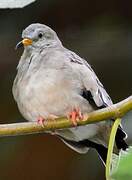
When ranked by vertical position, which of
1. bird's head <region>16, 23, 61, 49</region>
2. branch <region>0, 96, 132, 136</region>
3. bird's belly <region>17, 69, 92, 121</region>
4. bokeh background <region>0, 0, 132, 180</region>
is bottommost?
bokeh background <region>0, 0, 132, 180</region>

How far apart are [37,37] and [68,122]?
0.59m

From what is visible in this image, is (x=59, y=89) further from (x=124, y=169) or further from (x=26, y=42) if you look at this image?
(x=124, y=169)

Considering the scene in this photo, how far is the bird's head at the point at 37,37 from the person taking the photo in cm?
150

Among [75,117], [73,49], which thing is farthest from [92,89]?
[73,49]

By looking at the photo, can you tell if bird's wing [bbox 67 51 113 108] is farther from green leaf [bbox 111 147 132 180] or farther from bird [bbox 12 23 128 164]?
green leaf [bbox 111 147 132 180]

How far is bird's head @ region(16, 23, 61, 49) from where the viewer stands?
1.50 metres

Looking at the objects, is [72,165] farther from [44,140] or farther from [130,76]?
[130,76]

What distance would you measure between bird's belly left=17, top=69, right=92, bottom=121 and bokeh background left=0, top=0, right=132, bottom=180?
3.31ft

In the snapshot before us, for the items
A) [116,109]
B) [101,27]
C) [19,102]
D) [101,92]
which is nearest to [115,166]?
[116,109]

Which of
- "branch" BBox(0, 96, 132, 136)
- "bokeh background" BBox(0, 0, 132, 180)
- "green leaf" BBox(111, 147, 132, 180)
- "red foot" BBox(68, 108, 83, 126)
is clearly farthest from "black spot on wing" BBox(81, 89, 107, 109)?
"bokeh background" BBox(0, 0, 132, 180)

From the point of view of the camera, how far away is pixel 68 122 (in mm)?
995

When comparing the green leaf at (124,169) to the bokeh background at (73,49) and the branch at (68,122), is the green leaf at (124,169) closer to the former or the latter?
the branch at (68,122)

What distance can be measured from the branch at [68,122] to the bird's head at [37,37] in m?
0.52

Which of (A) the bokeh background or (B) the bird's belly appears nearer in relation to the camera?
(B) the bird's belly
